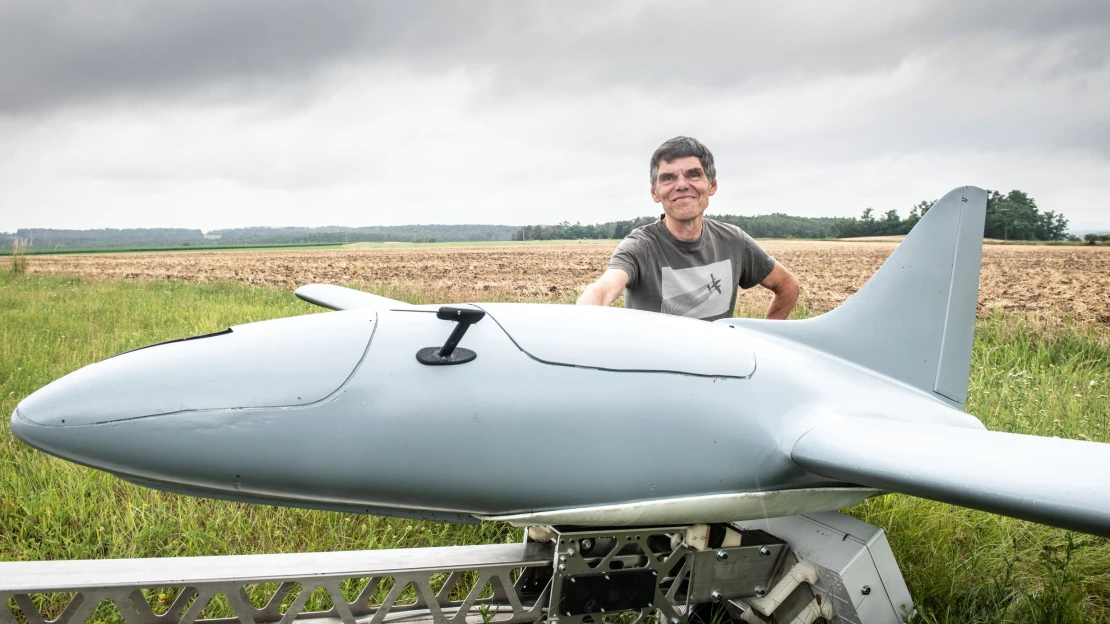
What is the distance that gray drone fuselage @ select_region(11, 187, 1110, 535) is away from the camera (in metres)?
1.74

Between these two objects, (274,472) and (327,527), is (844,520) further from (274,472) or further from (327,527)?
(327,527)

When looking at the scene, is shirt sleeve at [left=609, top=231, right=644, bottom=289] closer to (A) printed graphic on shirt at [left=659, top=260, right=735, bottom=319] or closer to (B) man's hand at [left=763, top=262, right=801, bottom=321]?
(A) printed graphic on shirt at [left=659, top=260, right=735, bottom=319]

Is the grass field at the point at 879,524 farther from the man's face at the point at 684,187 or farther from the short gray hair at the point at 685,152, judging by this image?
the short gray hair at the point at 685,152

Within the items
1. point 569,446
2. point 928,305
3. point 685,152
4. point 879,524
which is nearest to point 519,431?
point 569,446

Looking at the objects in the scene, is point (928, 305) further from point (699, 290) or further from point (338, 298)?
point (338, 298)

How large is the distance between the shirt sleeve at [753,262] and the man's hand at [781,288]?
48 mm

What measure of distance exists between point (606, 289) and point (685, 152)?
1040 mm

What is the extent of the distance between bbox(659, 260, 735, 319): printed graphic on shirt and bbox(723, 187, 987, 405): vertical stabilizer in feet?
3.88

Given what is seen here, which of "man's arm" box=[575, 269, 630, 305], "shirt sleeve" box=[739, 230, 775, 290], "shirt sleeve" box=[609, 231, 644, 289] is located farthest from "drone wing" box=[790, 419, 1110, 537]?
"shirt sleeve" box=[739, 230, 775, 290]

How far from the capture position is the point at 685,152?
3871mm

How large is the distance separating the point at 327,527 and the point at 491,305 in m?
2.15

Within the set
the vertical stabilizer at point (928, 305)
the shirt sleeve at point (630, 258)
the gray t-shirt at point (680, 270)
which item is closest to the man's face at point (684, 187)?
the gray t-shirt at point (680, 270)

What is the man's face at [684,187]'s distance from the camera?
3867mm

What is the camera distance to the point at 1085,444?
1848 mm
